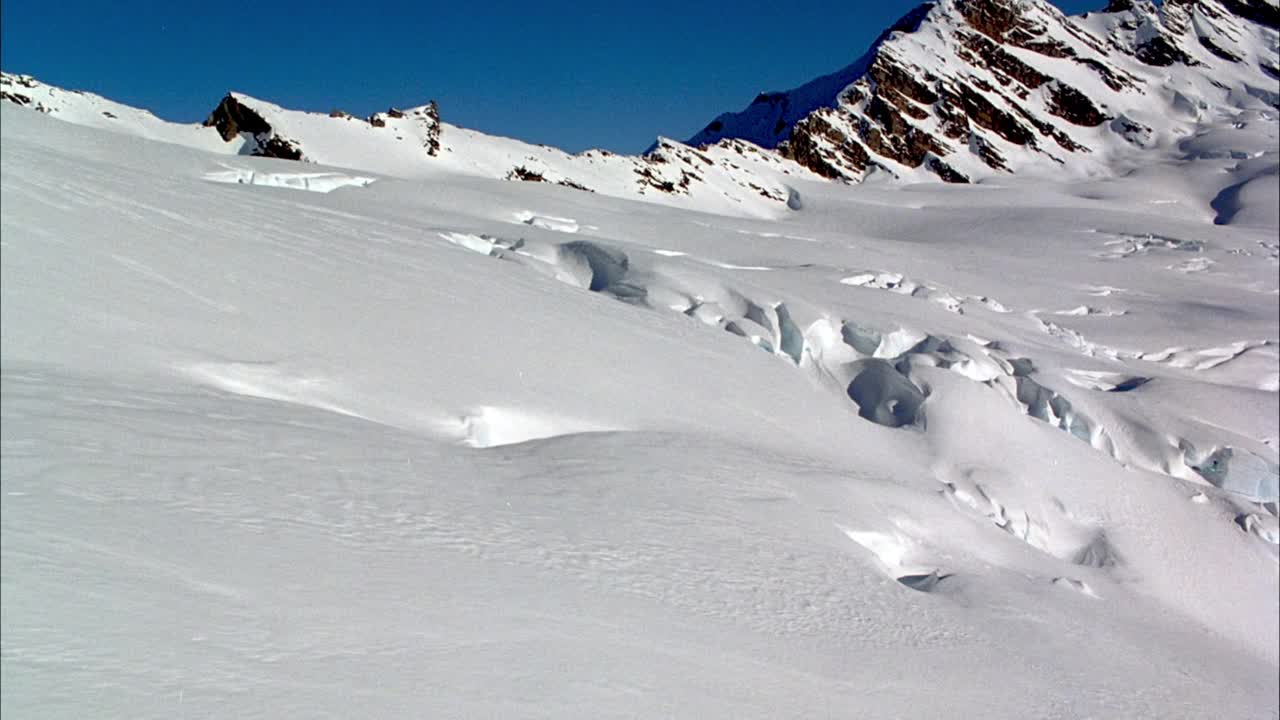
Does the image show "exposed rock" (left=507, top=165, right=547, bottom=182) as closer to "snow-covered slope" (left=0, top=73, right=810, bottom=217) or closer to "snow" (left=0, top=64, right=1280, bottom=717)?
"snow-covered slope" (left=0, top=73, right=810, bottom=217)

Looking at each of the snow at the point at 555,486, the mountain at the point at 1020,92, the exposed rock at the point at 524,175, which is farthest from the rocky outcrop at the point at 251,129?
the mountain at the point at 1020,92

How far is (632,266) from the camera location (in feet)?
43.8

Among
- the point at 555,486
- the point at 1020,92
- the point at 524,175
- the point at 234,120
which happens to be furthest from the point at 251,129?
the point at 1020,92

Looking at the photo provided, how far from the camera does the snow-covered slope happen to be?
27.8 meters

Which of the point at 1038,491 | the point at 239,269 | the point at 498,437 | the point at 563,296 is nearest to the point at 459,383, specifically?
the point at 498,437

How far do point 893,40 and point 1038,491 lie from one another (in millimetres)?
60056

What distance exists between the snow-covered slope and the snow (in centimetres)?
1301

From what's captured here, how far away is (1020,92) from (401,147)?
48844 mm

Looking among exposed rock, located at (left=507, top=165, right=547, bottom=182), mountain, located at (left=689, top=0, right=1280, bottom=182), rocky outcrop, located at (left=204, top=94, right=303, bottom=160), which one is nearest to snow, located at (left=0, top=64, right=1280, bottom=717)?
rocky outcrop, located at (left=204, top=94, right=303, bottom=160)

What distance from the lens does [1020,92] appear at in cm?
6375

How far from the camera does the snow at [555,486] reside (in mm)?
3197

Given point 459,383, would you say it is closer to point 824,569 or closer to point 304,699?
point 824,569

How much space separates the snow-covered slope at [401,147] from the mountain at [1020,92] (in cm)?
1580

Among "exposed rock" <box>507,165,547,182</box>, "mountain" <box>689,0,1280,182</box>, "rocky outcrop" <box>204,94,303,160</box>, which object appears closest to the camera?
"rocky outcrop" <box>204,94,303,160</box>
